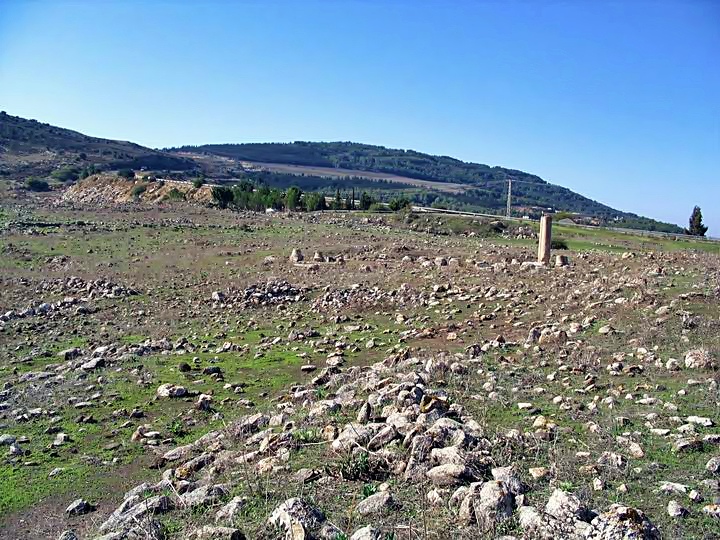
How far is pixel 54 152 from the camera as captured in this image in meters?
107

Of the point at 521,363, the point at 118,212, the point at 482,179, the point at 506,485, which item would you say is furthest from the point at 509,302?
the point at 482,179

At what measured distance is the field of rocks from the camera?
5629 mm

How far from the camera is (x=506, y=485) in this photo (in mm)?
5551

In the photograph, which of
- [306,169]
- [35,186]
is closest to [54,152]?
[35,186]

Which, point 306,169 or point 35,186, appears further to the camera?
point 306,169

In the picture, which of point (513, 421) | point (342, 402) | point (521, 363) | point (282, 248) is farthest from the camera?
point (282, 248)

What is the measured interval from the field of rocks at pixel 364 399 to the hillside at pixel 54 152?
74660mm

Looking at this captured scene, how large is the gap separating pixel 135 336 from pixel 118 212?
2981cm

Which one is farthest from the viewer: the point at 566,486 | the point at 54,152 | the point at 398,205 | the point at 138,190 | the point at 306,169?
the point at 306,169

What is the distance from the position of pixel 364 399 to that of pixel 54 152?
113860 mm

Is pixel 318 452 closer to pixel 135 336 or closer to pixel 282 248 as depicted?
pixel 135 336

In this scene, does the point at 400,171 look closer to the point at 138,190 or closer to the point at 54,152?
the point at 54,152

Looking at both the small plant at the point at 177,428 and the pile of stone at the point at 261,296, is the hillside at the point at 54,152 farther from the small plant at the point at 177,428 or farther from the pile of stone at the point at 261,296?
the small plant at the point at 177,428

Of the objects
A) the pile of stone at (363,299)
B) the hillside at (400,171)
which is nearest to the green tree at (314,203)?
the pile of stone at (363,299)
